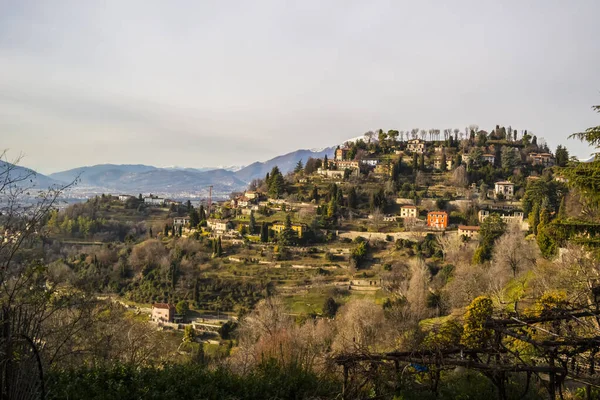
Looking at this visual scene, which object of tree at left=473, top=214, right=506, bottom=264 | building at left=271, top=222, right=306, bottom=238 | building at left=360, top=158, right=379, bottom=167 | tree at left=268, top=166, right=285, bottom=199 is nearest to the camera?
tree at left=473, top=214, right=506, bottom=264

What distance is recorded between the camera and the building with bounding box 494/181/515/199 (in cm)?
3611

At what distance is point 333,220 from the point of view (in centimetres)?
3459

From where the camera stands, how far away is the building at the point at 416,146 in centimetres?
5072

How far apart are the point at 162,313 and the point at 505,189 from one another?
33.9 metres

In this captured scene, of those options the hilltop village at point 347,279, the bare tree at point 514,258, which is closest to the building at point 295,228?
the hilltop village at point 347,279

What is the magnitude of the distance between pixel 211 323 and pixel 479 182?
105 ft

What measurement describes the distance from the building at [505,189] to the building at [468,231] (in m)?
9.54

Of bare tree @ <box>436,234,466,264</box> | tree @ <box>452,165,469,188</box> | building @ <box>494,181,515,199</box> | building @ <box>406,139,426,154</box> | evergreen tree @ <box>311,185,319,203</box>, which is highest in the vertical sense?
building @ <box>406,139,426,154</box>

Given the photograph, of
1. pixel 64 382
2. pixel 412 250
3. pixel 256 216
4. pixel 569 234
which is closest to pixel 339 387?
pixel 64 382

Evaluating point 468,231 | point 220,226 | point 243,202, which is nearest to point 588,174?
point 468,231

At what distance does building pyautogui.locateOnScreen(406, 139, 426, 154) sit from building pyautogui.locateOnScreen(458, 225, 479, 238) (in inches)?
895

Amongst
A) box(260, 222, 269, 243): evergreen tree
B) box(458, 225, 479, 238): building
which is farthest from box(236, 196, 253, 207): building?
box(458, 225, 479, 238): building

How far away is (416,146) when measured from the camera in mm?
51344

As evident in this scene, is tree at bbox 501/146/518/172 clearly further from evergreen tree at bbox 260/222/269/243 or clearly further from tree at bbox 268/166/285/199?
evergreen tree at bbox 260/222/269/243
